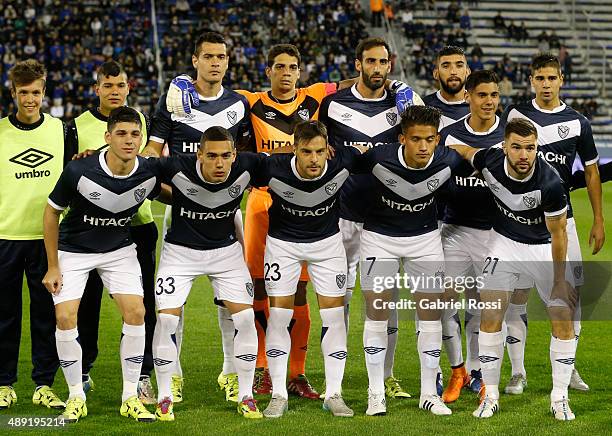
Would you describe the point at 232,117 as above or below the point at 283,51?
below

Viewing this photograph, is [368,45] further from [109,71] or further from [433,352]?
[433,352]

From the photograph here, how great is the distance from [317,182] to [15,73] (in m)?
2.25

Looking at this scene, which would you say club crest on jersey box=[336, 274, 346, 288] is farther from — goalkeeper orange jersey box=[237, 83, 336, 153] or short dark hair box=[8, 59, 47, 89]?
short dark hair box=[8, 59, 47, 89]

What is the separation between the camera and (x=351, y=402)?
6984 mm

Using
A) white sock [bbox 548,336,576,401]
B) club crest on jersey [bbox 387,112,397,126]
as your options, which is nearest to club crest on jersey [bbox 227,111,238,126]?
club crest on jersey [bbox 387,112,397,126]

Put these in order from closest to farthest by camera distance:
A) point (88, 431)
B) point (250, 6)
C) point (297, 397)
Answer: point (88, 431) < point (297, 397) < point (250, 6)

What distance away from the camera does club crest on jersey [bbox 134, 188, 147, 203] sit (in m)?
6.53

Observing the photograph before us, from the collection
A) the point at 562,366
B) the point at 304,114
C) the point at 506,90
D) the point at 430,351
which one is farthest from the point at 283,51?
the point at 506,90

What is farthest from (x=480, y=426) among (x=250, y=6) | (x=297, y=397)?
(x=250, y=6)

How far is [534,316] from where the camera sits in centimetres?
1033

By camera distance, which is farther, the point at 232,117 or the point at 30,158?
the point at 232,117

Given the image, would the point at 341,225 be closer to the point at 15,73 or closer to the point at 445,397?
the point at 445,397

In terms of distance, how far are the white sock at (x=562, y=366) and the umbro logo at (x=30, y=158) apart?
3804 mm

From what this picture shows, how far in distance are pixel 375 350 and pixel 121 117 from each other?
7.63 feet
